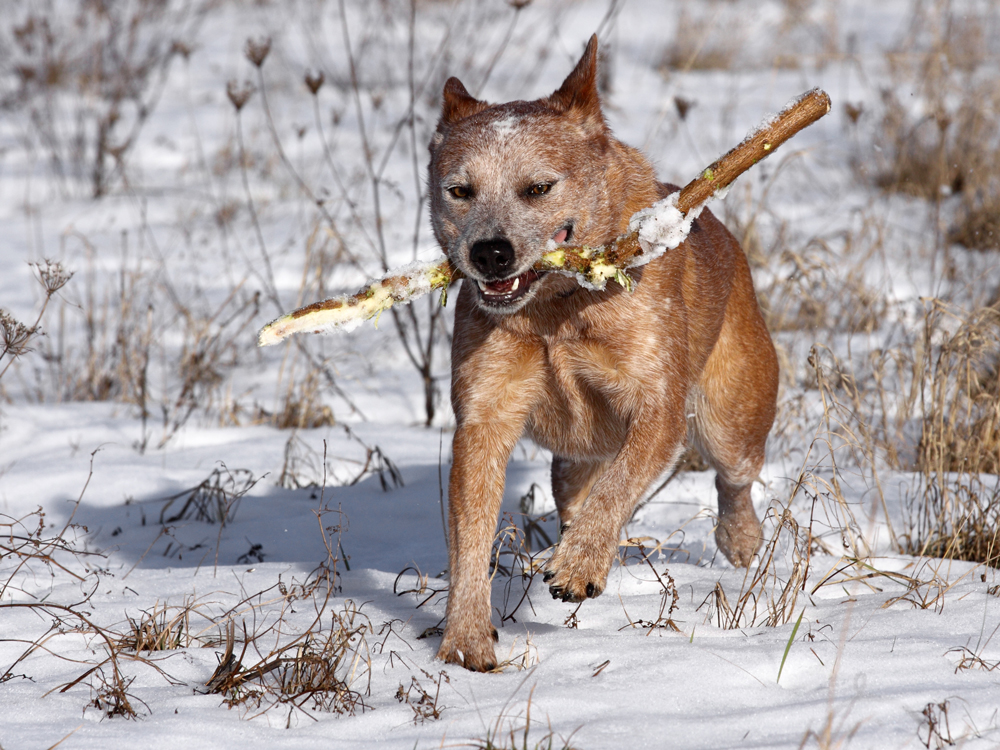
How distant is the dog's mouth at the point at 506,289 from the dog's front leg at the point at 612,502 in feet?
1.83

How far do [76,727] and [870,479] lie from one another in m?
3.62

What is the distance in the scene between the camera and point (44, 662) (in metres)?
2.72

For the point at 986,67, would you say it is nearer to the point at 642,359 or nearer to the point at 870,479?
the point at 870,479

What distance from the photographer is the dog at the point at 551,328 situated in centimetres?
307

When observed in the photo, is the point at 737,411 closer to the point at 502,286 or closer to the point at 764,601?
the point at 764,601

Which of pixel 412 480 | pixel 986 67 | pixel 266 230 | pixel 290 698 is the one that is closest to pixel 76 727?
pixel 290 698

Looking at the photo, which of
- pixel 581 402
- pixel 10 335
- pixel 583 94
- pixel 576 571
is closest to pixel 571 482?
pixel 581 402

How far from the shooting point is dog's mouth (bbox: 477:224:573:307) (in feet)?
10.3

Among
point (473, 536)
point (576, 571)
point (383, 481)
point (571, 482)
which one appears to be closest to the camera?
point (576, 571)

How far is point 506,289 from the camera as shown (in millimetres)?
3164

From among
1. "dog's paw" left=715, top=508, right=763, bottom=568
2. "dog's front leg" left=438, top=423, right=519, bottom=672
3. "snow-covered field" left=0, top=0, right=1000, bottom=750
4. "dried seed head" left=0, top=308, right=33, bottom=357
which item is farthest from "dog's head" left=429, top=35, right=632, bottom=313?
"dog's paw" left=715, top=508, right=763, bottom=568

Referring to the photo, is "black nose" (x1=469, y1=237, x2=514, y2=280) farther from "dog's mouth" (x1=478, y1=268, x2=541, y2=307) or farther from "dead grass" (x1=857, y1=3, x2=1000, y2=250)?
"dead grass" (x1=857, y1=3, x2=1000, y2=250)

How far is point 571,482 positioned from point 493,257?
1517 millimetres

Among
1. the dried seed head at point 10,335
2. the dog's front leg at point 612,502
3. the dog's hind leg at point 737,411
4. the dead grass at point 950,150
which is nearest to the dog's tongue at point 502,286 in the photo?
the dog's front leg at point 612,502
